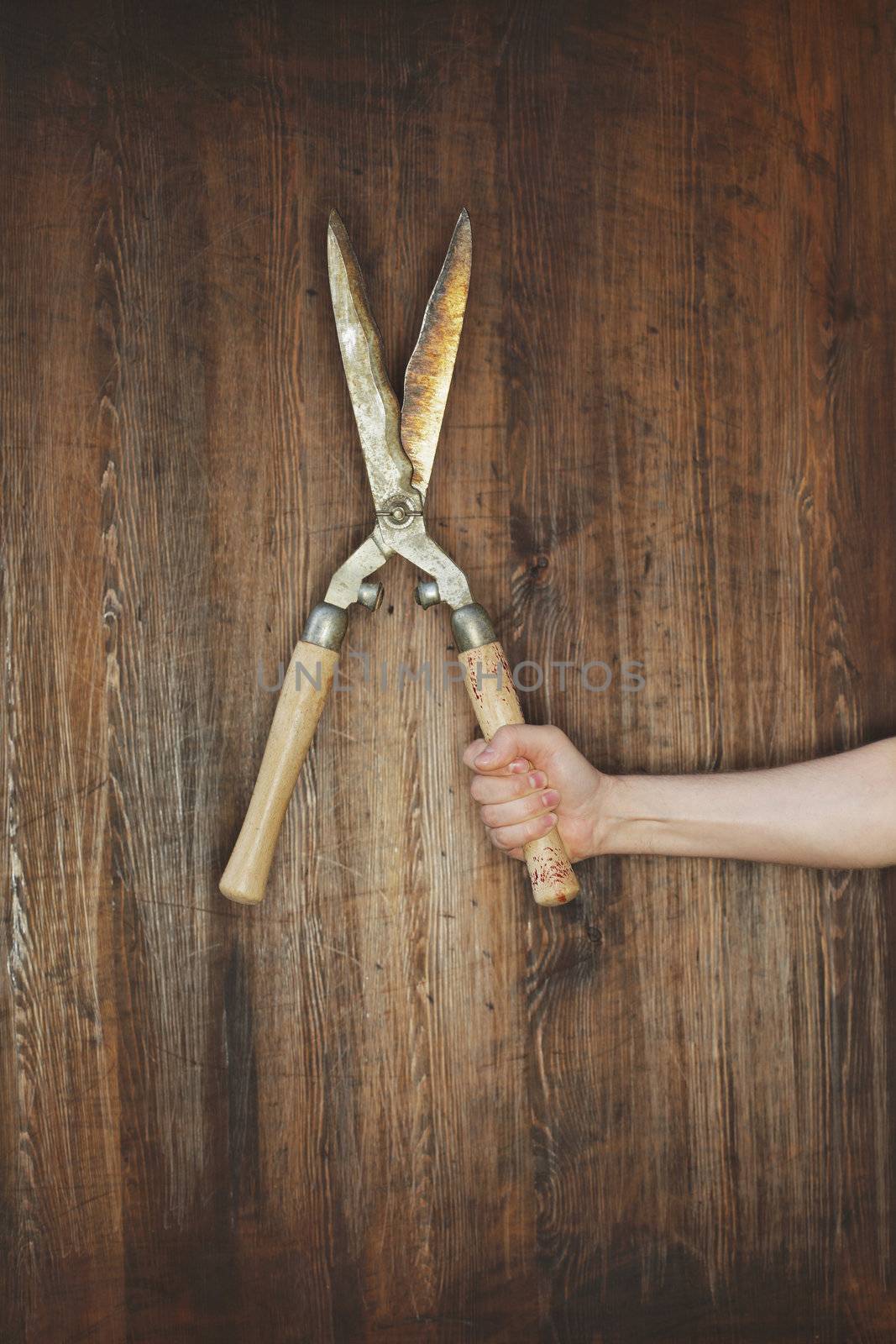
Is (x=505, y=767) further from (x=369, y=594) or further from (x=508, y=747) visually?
(x=369, y=594)

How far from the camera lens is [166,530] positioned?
3.61 ft

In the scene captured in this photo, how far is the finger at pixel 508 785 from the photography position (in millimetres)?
982

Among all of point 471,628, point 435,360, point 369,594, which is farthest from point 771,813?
point 435,360

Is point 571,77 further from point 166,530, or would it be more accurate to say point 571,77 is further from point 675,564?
point 166,530

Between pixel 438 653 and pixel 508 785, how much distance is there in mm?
218

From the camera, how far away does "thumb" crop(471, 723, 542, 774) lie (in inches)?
38.3

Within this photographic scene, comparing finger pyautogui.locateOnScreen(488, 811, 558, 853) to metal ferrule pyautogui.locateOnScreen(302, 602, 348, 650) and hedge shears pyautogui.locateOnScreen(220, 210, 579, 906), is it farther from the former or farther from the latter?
metal ferrule pyautogui.locateOnScreen(302, 602, 348, 650)

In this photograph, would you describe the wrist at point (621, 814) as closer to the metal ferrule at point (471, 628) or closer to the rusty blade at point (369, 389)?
the metal ferrule at point (471, 628)

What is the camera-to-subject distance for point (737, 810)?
106 cm

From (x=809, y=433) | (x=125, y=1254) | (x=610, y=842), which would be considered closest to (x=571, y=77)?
(x=809, y=433)

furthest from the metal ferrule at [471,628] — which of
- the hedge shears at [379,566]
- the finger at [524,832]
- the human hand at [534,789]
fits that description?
the finger at [524,832]

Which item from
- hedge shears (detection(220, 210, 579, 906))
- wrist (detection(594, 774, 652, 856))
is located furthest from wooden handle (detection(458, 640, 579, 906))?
wrist (detection(594, 774, 652, 856))

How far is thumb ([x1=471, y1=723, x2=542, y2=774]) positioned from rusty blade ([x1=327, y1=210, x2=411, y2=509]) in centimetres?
30

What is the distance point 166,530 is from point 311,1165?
816 millimetres
